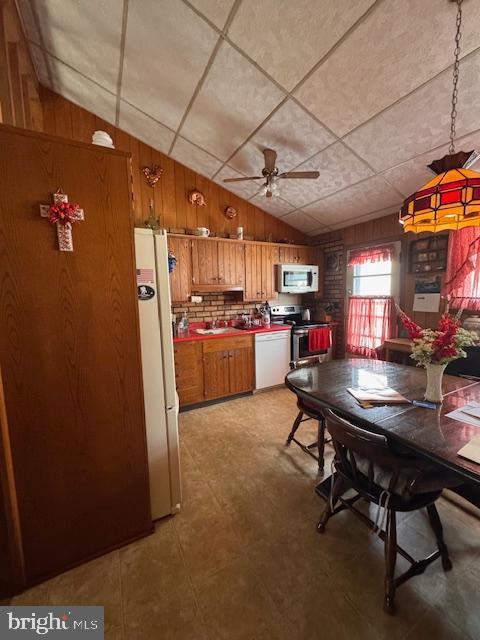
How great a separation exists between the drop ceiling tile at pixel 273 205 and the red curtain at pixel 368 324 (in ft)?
5.70

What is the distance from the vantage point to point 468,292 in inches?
Result: 108

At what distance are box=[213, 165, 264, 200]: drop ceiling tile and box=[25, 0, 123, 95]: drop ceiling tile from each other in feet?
4.57

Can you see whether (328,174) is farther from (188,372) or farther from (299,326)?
(188,372)

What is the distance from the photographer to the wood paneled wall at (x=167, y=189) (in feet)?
9.62

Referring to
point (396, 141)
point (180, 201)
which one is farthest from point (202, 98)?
point (396, 141)

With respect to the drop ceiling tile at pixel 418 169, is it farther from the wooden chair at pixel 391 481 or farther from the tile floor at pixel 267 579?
the tile floor at pixel 267 579

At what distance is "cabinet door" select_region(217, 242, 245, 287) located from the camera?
3.59 metres

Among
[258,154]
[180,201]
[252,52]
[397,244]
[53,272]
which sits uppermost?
[252,52]

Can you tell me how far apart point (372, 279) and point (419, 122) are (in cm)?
208

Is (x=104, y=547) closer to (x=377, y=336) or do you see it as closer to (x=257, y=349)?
(x=257, y=349)

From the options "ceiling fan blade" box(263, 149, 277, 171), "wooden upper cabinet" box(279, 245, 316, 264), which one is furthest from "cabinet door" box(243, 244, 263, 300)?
"ceiling fan blade" box(263, 149, 277, 171)

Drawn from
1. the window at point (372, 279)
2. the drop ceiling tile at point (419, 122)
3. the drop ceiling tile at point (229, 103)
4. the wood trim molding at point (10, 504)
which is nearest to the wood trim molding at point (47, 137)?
the wood trim molding at point (10, 504)

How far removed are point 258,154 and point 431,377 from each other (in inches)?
107

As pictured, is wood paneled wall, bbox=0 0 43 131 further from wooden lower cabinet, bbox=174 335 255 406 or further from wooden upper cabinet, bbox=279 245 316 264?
wooden upper cabinet, bbox=279 245 316 264
